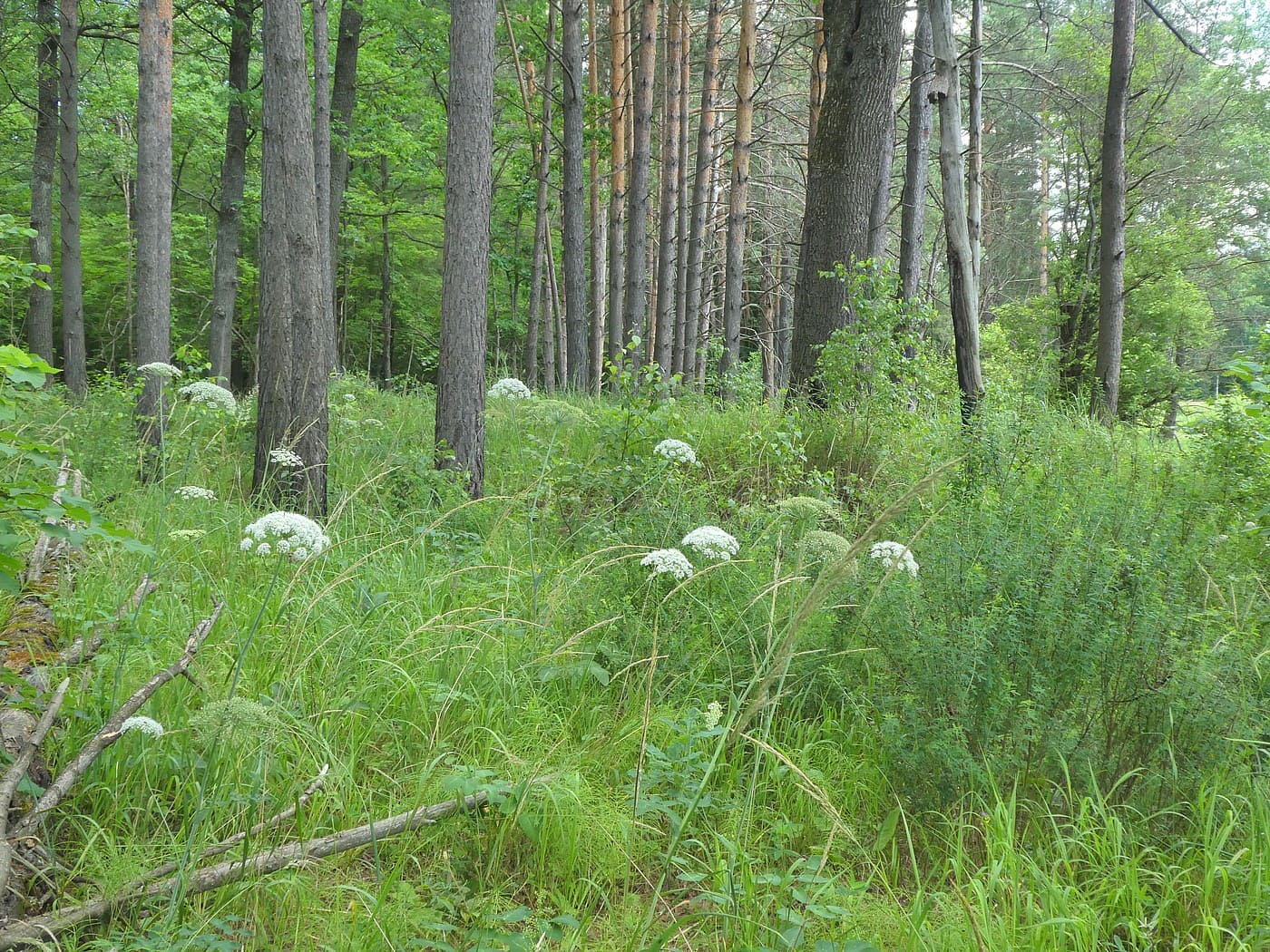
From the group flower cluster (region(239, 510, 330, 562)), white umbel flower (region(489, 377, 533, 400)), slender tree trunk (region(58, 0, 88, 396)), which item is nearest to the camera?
flower cluster (region(239, 510, 330, 562))

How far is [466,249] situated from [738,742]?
177 inches

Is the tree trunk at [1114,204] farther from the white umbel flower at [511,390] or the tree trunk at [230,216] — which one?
the tree trunk at [230,216]

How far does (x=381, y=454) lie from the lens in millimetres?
6402

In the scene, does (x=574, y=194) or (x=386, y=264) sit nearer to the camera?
(x=574, y=194)

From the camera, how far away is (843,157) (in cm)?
718

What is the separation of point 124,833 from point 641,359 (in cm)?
1430

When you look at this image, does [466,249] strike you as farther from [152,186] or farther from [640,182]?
[640,182]

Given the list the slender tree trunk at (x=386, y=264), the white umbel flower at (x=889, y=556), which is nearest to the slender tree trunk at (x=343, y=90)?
the slender tree trunk at (x=386, y=264)

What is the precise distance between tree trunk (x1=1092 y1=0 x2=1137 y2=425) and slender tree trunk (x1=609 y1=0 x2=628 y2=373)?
7.42 m

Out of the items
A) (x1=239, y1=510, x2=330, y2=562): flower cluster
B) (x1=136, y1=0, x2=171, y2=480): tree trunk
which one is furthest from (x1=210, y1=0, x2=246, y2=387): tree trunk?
(x1=239, y1=510, x2=330, y2=562): flower cluster

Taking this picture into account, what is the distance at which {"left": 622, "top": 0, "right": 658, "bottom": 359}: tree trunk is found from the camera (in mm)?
12938

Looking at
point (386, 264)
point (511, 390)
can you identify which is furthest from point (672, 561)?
point (386, 264)

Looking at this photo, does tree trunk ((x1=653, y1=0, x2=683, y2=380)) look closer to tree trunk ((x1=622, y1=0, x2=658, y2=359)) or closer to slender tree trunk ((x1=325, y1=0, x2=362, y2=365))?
tree trunk ((x1=622, y1=0, x2=658, y2=359))

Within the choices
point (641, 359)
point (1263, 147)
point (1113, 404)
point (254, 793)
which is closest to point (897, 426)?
point (254, 793)
